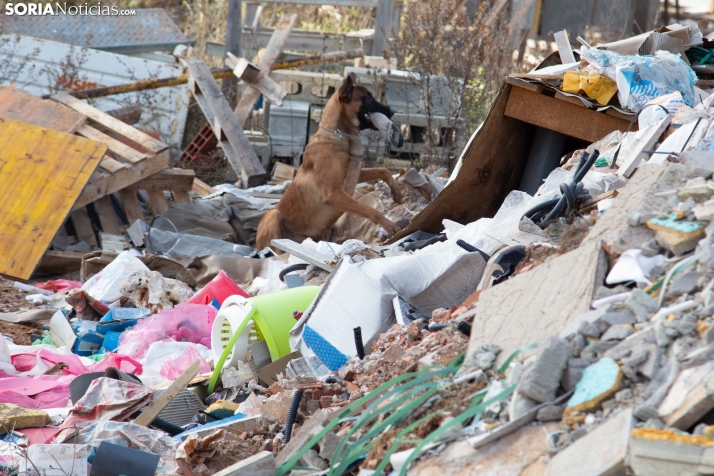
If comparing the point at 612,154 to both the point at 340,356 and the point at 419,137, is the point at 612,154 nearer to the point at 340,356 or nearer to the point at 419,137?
the point at 340,356

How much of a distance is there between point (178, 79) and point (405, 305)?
6.70 m

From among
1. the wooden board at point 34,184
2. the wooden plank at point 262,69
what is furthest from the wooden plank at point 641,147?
the wooden plank at point 262,69

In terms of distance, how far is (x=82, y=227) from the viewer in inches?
307

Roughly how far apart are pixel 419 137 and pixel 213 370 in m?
5.63

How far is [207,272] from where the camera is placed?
259 inches

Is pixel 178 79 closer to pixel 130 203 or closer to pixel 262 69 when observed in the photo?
pixel 262 69

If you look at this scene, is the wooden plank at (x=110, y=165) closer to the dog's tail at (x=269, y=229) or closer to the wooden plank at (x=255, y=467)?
the dog's tail at (x=269, y=229)

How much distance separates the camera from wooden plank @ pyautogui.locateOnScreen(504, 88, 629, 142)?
216 inches

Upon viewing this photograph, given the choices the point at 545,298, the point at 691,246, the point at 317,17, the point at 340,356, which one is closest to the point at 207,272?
the point at 340,356

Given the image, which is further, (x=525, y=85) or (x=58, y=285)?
(x=58, y=285)

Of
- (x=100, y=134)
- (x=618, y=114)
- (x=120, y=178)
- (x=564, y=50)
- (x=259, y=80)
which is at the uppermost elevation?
(x=564, y=50)

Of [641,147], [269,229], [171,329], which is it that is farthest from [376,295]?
[269,229]

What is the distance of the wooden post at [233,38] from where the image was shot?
10.7m

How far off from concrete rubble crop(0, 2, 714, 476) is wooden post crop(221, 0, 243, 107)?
9.26 ft
